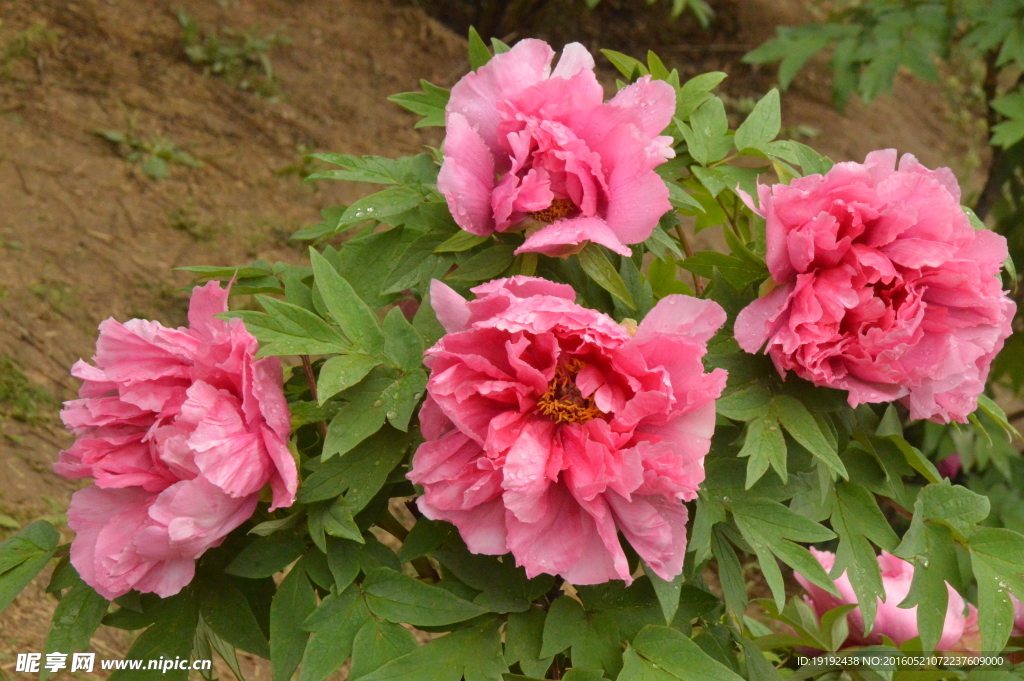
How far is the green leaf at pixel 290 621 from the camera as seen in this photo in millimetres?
843

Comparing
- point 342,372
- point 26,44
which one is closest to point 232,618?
point 342,372

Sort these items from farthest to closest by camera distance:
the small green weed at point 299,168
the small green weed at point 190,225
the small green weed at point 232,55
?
the small green weed at point 232,55 < the small green weed at point 299,168 < the small green weed at point 190,225

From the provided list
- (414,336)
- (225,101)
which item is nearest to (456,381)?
(414,336)

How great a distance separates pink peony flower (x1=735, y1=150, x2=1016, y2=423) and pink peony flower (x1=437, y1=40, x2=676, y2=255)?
0.12 meters

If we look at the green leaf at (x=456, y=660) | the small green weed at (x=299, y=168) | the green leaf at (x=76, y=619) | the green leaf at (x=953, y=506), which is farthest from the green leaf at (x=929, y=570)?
the small green weed at (x=299, y=168)

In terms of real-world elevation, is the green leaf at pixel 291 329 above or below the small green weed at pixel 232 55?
above

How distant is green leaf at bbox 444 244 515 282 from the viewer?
888 mm

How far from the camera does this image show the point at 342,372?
826mm

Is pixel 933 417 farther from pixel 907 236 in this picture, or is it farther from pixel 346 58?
pixel 346 58

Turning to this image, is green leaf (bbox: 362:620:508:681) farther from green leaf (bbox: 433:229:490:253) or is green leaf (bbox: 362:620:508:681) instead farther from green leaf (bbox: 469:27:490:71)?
green leaf (bbox: 469:27:490:71)

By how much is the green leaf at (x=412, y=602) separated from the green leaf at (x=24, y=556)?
0.33m

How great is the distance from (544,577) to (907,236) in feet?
1.46

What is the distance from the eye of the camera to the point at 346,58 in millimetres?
3990

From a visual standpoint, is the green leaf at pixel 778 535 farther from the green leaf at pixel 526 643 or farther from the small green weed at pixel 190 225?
the small green weed at pixel 190 225
